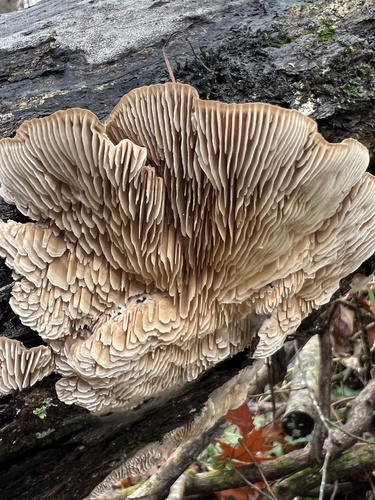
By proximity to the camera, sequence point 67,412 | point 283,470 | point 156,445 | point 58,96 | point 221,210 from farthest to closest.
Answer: point 283,470 → point 156,445 → point 67,412 → point 58,96 → point 221,210

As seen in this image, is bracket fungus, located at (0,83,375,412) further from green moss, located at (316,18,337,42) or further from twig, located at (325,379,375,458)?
twig, located at (325,379,375,458)

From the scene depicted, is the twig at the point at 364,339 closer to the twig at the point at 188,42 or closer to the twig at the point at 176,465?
the twig at the point at 176,465

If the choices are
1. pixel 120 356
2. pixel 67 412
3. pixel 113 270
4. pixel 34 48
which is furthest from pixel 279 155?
pixel 67 412

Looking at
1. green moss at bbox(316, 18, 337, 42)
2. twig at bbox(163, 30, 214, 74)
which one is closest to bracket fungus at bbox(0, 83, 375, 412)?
twig at bbox(163, 30, 214, 74)

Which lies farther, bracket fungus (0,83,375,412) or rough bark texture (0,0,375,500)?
rough bark texture (0,0,375,500)

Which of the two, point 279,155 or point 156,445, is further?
point 156,445

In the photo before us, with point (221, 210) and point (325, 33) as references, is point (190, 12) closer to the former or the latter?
point (325, 33)

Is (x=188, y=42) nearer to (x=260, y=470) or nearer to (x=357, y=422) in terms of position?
(x=357, y=422)
